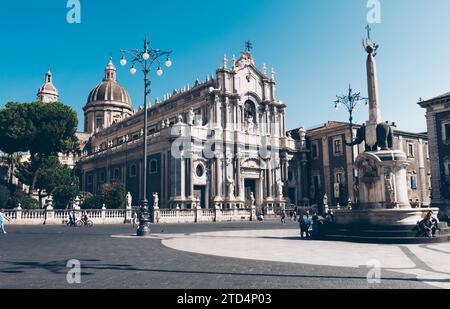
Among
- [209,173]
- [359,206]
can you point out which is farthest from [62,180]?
[359,206]

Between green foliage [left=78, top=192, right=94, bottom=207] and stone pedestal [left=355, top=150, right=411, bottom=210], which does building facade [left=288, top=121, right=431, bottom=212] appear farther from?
stone pedestal [left=355, top=150, right=411, bottom=210]

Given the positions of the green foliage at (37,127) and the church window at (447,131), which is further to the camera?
the green foliage at (37,127)

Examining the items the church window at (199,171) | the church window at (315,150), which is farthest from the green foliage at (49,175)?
the church window at (315,150)

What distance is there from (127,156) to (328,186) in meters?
25.0

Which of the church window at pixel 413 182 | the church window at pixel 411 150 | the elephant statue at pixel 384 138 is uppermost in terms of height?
the church window at pixel 411 150

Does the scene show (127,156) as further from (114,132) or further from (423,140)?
(423,140)

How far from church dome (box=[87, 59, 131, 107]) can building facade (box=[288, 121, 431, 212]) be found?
3970cm

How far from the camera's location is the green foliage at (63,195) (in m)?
41.4

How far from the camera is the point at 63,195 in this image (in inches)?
1633

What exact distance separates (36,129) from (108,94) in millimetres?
33129

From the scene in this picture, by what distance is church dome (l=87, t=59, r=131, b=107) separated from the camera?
76688 millimetres

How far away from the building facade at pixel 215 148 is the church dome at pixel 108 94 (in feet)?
75.7

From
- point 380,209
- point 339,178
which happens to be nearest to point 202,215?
point 339,178

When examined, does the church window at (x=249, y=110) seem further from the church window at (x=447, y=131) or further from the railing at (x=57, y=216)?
the church window at (x=447, y=131)
